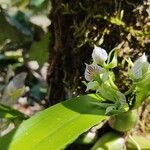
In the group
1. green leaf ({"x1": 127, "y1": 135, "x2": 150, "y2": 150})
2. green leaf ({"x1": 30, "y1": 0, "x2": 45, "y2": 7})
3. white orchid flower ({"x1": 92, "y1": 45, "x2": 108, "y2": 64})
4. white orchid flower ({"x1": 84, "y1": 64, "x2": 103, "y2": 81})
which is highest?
white orchid flower ({"x1": 92, "y1": 45, "x2": 108, "y2": 64})

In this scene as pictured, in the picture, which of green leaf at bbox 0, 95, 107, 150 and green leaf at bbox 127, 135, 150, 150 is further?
green leaf at bbox 127, 135, 150, 150

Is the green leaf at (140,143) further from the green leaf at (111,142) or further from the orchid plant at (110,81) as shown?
the orchid plant at (110,81)

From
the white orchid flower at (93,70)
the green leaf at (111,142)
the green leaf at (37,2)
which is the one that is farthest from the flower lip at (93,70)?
the green leaf at (37,2)

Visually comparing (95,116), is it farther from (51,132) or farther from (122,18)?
(122,18)

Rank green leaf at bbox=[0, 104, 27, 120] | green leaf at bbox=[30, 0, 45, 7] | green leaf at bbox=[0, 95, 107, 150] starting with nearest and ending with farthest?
green leaf at bbox=[0, 95, 107, 150]
green leaf at bbox=[0, 104, 27, 120]
green leaf at bbox=[30, 0, 45, 7]

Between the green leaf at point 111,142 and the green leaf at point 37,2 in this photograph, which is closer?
the green leaf at point 111,142

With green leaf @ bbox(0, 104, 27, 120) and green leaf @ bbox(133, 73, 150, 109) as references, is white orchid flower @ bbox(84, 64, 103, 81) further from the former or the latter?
green leaf @ bbox(0, 104, 27, 120)

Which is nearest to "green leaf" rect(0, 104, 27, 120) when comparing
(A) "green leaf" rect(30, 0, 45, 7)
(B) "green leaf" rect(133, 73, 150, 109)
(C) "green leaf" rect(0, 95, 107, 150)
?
(C) "green leaf" rect(0, 95, 107, 150)

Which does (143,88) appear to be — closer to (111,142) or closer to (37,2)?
(111,142)

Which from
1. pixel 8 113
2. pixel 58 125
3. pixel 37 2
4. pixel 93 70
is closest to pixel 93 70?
pixel 93 70
